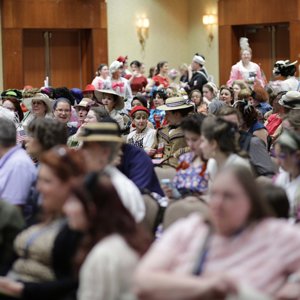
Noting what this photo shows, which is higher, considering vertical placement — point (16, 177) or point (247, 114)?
point (247, 114)

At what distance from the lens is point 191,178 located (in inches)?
246

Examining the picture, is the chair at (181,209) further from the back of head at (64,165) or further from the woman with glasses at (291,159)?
the back of head at (64,165)

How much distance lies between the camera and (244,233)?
370 centimetres

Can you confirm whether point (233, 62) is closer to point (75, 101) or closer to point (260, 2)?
point (260, 2)

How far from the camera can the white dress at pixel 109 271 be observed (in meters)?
3.70

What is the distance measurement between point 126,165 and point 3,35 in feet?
46.1

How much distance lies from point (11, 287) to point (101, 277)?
952 mm

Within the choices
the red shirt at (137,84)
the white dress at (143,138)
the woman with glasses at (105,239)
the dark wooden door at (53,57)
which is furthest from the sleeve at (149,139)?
the dark wooden door at (53,57)

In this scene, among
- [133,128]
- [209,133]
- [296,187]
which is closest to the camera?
[296,187]

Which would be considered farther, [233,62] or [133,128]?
[233,62]

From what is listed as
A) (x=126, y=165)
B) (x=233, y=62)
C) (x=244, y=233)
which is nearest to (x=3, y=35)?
(x=233, y=62)

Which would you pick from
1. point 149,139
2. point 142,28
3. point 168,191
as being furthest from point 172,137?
point 142,28

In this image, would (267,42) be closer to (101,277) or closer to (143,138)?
(143,138)

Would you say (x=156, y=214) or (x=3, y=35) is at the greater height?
(x=3, y=35)
